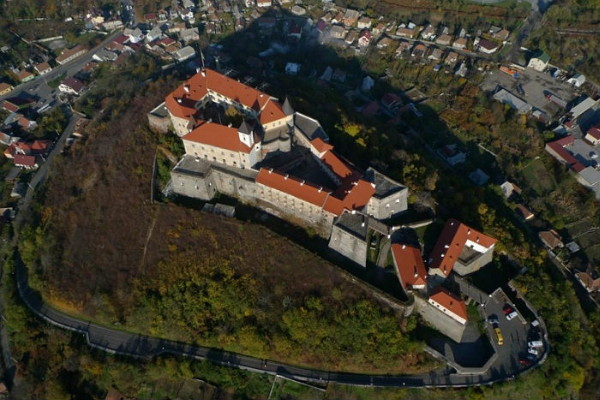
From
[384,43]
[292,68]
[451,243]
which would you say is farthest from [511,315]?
[384,43]

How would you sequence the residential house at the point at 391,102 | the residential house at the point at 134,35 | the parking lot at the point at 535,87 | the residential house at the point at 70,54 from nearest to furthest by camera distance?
the residential house at the point at 391,102 → the parking lot at the point at 535,87 → the residential house at the point at 70,54 → the residential house at the point at 134,35

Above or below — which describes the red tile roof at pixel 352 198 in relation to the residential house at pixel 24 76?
above

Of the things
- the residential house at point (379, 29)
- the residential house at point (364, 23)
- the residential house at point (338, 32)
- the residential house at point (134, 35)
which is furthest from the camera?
the residential house at point (134, 35)

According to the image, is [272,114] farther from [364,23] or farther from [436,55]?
[364,23]

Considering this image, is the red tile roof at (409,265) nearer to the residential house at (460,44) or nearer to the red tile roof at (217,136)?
the red tile roof at (217,136)

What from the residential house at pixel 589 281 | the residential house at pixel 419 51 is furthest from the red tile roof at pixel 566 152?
the residential house at pixel 419 51

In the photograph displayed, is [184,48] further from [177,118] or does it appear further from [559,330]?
[559,330]

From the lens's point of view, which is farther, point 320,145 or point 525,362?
point 320,145
